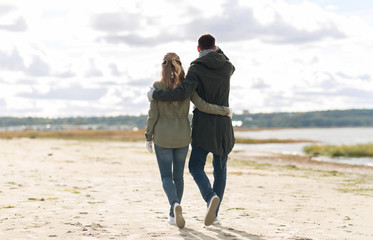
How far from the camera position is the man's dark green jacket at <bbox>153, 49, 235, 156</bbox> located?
5664mm

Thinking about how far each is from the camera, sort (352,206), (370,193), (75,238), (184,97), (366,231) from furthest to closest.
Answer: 1. (370,193)
2. (352,206)
3. (366,231)
4. (184,97)
5. (75,238)

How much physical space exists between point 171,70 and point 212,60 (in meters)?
0.50

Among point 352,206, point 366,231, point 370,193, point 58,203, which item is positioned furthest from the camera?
point 370,193

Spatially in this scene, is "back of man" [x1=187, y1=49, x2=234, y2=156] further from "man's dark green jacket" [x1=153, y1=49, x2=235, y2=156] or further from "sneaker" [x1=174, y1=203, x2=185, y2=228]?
"sneaker" [x1=174, y1=203, x2=185, y2=228]

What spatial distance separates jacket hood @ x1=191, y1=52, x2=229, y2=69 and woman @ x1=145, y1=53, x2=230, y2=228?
0.26 metres

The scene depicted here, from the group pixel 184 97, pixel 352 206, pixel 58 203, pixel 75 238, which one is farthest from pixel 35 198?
pixel 352 206

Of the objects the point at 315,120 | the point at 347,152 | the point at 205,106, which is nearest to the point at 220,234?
the point at 205,106

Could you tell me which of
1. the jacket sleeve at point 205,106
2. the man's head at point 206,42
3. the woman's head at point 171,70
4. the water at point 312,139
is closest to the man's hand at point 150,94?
the woman's head at point 171,70

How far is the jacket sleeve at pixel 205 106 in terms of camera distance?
5613mm

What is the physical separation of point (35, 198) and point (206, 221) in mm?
3673

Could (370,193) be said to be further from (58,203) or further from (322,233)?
(58,203)

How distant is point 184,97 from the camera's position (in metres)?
5.50

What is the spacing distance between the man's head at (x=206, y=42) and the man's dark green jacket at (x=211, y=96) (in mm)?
116

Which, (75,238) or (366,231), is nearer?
(75,238)
